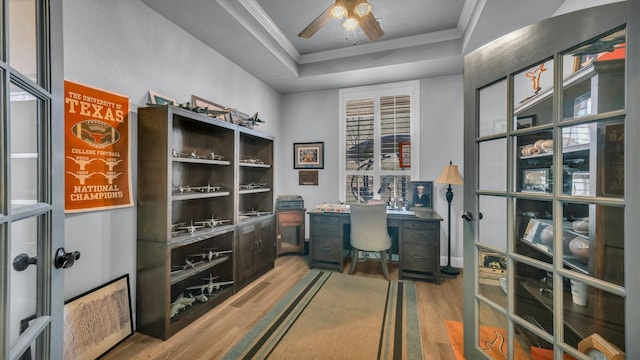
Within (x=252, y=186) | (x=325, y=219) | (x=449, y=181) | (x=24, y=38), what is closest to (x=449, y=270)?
(x=449, y=181)

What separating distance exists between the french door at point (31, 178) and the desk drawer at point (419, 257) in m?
2.98

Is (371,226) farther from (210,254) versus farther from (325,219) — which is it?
(210,254)

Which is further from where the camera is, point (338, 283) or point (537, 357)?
point (338, 283)

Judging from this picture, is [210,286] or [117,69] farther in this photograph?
[210,286]

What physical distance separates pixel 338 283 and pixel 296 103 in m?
2.94

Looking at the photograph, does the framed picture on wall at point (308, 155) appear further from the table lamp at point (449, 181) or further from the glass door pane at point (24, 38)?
the glass door pane at point (24, 38)

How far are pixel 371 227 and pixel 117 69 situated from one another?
9.26ft

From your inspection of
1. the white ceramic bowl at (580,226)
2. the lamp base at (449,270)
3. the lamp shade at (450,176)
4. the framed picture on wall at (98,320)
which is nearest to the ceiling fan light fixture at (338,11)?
the white ceramic bowl at (580,226)

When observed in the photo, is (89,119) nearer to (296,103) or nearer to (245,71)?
(245,71)

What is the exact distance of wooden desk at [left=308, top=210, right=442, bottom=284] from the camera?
118 inches

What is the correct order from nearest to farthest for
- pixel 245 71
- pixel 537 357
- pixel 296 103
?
1. pixel 537 357
2. pixel 245 71
3. pixel 296 103

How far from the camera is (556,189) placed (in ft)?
3.68

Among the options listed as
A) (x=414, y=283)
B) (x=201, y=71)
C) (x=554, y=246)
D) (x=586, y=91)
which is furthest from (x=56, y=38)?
(x=414, y=283)

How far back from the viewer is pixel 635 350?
0.88 metres
